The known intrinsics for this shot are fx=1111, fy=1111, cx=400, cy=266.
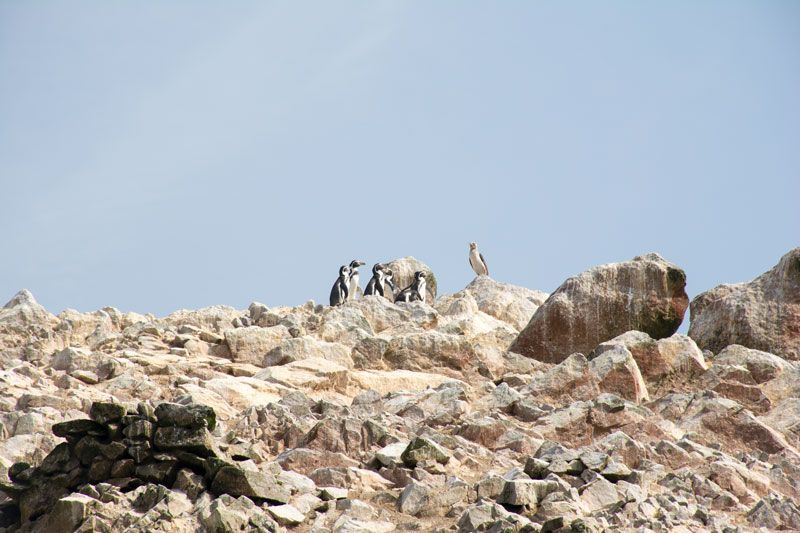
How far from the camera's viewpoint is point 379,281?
3155cm

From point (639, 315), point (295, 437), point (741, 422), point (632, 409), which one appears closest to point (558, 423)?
point (632, 409)

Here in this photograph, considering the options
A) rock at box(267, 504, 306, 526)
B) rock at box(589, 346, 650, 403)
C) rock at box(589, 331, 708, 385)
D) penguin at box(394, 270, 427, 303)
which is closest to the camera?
rock at box(267, 504, 306, 526)

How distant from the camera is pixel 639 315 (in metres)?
19.1

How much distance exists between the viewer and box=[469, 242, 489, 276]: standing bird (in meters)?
37.8

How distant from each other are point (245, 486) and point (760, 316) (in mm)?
11016

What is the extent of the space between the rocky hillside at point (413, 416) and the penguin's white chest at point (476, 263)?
17.9m

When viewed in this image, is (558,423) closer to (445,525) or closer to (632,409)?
(632,409)

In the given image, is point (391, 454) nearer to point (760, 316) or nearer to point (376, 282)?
point (760, 316)

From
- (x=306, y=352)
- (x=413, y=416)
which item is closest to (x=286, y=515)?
(x=413, y=416)

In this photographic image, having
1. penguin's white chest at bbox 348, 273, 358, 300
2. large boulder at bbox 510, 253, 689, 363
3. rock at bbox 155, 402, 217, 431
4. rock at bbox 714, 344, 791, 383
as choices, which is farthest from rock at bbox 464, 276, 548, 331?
rock at bbox 155, 402, 217, 431

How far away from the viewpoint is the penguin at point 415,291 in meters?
29.9

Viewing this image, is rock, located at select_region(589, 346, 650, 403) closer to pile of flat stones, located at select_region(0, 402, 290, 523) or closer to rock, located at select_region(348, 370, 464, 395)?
rock, located at select_region(348, 370, 464, 395)

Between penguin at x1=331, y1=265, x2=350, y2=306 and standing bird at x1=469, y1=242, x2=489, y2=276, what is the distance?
6231mm

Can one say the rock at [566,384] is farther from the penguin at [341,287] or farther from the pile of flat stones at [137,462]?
the penguin at [341,287]
